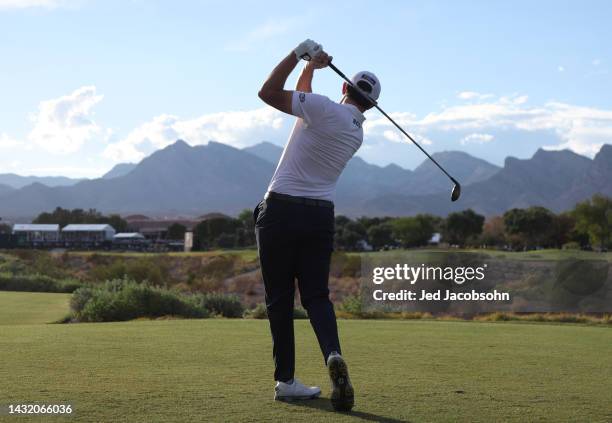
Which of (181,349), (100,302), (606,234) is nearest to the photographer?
(181,349)

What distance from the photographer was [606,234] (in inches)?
3556

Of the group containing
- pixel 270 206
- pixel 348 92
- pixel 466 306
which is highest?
pixel 348 92

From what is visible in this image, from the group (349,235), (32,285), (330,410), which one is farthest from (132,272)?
(349,235)

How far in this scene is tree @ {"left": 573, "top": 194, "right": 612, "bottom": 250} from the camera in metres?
90.4

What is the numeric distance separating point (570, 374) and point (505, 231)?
97.9m

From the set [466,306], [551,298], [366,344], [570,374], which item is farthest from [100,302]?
[551,298]

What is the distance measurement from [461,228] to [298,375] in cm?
9992

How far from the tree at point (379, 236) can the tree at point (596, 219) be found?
22492 millimetres

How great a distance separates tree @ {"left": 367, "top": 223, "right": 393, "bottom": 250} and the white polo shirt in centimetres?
9899

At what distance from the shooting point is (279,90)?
5.40 metres

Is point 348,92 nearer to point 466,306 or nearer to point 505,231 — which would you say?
point 466,306

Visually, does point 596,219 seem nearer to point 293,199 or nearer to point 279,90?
point 293,199

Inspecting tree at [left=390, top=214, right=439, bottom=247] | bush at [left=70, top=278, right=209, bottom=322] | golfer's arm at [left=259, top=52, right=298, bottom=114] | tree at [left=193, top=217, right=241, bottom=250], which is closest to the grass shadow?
golfer's arm at [left=259, top=52, right=298, bottom=114]

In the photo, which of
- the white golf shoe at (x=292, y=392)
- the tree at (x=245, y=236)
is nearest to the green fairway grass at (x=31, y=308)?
the white golf shoe at (x=292, y=392)
